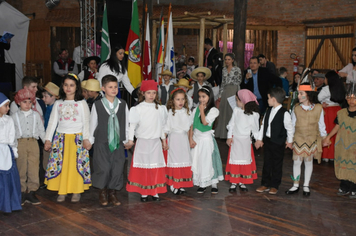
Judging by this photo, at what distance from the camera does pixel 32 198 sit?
15.5ft

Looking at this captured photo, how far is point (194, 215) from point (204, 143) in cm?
107

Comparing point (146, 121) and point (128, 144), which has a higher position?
point (146, 121)

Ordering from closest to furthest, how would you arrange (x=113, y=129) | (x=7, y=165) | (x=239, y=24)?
1. (x=7, y=165)
2. (x=113, y=129)
3. (x=239, y=24)

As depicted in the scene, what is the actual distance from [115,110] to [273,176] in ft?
6.73

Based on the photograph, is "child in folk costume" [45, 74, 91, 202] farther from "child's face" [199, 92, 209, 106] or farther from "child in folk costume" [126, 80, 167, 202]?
"child's face" [199, 92, 209, 106]

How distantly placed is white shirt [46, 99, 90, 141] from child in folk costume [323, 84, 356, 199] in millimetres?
2803

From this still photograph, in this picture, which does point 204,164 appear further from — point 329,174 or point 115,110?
point 329,174

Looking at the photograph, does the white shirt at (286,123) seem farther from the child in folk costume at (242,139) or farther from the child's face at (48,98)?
the child's face at (48,98)

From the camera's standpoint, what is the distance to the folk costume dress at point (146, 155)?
473 cm

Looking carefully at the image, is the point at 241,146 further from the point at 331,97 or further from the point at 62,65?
the point at 62,65

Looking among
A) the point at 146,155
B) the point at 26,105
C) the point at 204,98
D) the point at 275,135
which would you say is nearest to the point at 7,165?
the point at 26,105

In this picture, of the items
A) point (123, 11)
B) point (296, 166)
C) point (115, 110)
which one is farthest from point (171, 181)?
point (123, 11)

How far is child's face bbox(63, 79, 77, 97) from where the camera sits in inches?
184

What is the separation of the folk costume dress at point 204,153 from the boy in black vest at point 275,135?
1.86ft
